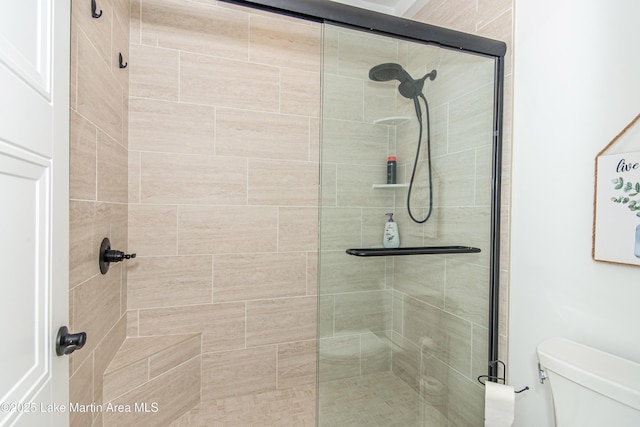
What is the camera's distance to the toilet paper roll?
1.16 m

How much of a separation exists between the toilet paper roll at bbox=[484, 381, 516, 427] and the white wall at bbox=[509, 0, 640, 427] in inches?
6.2

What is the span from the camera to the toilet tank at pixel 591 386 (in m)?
0.84

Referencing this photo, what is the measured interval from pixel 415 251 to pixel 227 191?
1.11 meters

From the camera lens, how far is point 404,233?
4.29 feet

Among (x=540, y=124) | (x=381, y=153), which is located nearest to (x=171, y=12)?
(x=381, y=153)

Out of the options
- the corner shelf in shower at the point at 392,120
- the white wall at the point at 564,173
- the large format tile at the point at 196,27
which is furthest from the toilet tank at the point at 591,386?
the large format tile at the point at 196,27

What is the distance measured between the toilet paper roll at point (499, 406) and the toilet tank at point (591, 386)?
18cm

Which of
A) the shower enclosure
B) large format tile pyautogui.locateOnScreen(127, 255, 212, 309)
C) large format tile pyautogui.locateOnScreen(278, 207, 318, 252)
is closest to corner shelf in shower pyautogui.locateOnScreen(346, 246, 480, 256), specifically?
the shower enclosure

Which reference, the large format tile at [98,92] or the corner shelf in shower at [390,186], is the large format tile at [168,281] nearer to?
the large format tile at [98,92]

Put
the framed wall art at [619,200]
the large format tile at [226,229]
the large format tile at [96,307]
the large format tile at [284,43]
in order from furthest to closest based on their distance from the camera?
the large format tile at [284,43]
the large format tile at [226,229]
the large format tile at [96,307]
the framed wall art at [619,200]

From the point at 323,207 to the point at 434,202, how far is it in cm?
50

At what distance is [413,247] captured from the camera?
132cm

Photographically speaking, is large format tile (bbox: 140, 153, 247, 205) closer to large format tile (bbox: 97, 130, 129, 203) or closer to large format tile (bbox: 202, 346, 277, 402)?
large format tile (bbox: 97, 130, 129, 203)

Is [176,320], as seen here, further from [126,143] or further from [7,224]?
[7,224]
